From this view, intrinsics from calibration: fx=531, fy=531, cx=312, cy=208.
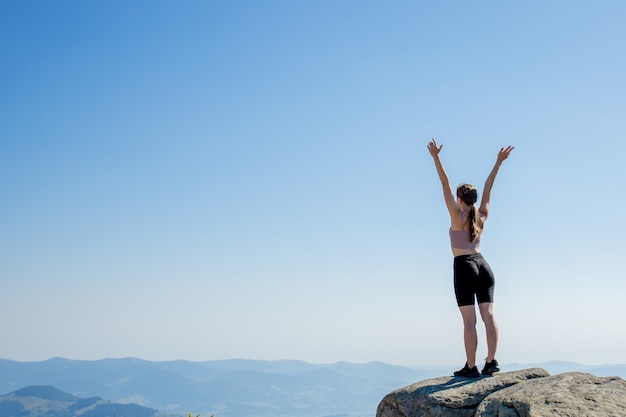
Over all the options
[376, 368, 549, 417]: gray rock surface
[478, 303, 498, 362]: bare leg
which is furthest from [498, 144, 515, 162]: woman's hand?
[376, 368, 549, 417]: gray rock surface

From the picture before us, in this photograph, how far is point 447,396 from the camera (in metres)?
9.06

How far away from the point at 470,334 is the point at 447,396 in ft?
4.07

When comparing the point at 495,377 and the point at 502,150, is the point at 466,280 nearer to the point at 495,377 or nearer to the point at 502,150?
the point at 495,377

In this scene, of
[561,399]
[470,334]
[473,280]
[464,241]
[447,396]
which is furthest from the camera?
[464,241]

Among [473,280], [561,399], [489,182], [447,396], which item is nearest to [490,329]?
[473,280]

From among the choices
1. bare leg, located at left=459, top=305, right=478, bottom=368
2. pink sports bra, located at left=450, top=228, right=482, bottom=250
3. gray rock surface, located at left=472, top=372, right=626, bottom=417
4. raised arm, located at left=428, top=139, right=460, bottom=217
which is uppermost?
raised arm, located at left=428, top=139, right=460, bottom=217

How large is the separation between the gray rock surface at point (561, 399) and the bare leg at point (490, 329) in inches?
43.2

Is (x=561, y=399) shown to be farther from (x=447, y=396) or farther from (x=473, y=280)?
(x=473, y=280)

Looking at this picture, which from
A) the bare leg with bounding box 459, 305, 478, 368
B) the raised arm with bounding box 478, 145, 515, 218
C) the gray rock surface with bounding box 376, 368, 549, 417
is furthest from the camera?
the raised arm with bounding box 478, 145, 515, 218

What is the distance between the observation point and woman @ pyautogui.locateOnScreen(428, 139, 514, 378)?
9.76 meters

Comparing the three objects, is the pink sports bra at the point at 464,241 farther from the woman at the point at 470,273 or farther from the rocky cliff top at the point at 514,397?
the rocky cliff top at the point at 514,397

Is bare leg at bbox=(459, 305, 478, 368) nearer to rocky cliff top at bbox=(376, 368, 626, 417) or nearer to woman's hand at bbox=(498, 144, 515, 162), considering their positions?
rocky cliff top at bbox=(376, 368, 626, 417)

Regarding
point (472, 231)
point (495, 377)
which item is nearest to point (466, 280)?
point (472, 231)

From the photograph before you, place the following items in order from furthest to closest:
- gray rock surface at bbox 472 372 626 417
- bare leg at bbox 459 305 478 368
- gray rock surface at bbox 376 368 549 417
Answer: bare leg at bbox 459 305 478 368 → gray rock surface at bbox 376 368 549 417 → gray rock surface at bbox 472 372 626 417
